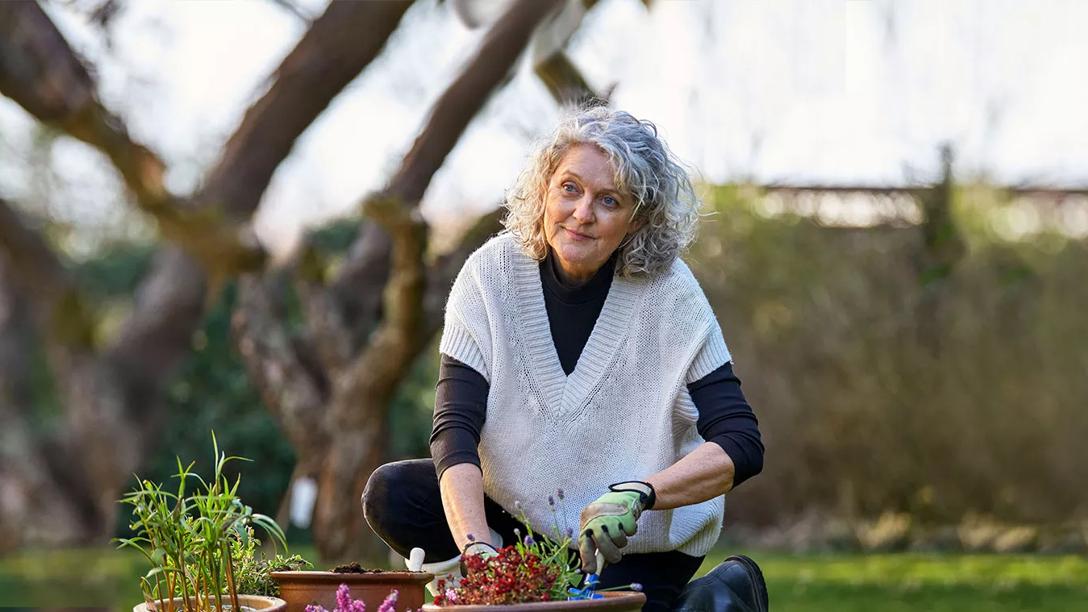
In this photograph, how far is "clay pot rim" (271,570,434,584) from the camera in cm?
247

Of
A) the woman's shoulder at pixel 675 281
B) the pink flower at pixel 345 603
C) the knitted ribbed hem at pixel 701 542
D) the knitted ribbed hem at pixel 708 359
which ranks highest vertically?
the woman's shoulder at pixel 675 281

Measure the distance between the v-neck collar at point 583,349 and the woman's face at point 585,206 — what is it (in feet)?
0.47

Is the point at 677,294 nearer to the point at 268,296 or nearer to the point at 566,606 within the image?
the point at 566,606

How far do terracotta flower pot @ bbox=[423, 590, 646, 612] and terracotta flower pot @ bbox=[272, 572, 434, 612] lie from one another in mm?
314

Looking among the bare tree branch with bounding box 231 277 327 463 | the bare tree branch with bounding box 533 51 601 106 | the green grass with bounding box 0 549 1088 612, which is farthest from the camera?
the bare tree branch with bounding box 231 277 327 463

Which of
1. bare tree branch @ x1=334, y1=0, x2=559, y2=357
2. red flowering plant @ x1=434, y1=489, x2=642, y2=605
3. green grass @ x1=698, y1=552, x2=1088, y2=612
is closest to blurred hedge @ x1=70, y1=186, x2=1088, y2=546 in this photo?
green grass @ x1=698, y1=552, x2=1088, y2=612

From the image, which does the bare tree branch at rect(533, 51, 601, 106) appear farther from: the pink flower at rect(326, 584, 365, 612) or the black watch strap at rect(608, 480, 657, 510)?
the pink flower at rect(326, 584, 365, 612)

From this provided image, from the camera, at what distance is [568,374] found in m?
2.92

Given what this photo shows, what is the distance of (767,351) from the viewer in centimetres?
978

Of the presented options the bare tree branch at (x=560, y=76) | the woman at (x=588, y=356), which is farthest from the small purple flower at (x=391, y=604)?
the bare tree branch at (x=560, y=76)

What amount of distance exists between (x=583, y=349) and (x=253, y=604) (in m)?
0.88

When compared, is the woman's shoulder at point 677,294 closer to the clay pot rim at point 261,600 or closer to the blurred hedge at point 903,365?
the clay pot rim at point 261,600

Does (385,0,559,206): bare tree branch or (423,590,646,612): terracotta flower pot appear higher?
(385,0,559,206): bare tree branch

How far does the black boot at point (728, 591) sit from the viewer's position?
2.64 metres
